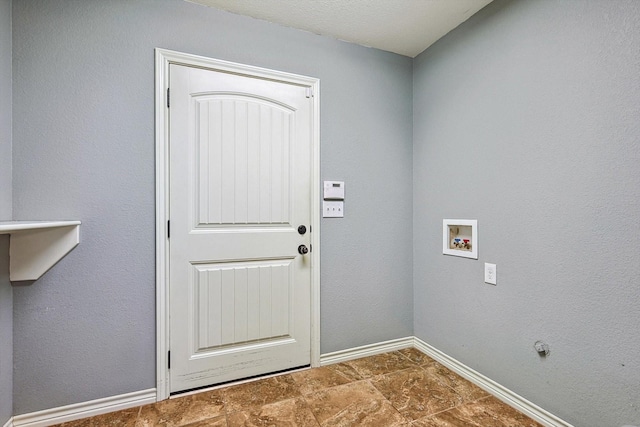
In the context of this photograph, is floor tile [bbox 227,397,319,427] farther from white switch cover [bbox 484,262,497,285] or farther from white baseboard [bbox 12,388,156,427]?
white switch cover [bbox 484,262,497,285]

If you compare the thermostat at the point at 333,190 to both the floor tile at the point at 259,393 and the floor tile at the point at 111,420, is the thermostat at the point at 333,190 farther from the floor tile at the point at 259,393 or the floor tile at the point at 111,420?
the floor tile at the point at 111,420

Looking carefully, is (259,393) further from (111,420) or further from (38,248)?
(38,248)

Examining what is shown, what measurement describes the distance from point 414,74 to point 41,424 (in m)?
3.30

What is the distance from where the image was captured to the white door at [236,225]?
1.76m

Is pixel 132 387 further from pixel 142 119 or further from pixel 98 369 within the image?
pixel 142 119

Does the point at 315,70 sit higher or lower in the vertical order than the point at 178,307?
higher

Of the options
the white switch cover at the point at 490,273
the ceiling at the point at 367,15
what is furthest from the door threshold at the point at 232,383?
the ceiling at the point at 367,15

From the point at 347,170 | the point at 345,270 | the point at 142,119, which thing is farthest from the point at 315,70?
the point at 345,270

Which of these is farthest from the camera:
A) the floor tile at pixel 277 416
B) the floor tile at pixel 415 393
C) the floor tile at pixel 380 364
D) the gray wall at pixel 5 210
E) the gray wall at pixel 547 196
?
the floor tile at pixel 380 364

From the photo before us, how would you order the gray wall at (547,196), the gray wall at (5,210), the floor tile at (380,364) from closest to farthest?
the gray wall at (547,196) < the gray wall at (5,210) < the floor tile at (380,364)

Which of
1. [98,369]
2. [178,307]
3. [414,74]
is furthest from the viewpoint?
[414,74]

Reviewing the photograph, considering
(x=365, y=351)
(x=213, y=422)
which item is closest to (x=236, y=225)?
→ (x=213, y=422)

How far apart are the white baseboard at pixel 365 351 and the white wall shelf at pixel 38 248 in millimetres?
1714

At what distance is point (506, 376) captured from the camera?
5.55 feet
